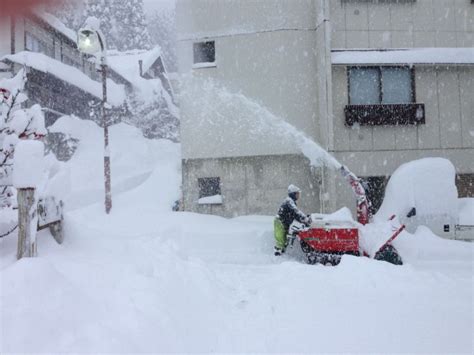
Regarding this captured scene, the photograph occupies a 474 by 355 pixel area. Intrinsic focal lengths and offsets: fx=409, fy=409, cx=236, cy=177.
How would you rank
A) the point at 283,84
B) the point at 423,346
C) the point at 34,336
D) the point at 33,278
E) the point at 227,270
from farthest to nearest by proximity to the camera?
the point at 283,84 → the point at 227,270 → the point at 423,346 → the point at 33,278 → the point at 34,336

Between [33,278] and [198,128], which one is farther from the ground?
[198,128]

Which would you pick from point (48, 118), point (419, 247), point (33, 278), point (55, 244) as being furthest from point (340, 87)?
point (48, 118)

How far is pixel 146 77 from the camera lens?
100 ft

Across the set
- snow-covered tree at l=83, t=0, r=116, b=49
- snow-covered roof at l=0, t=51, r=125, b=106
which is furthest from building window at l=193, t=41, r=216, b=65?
snow-covered tree at l=83, t=0, r=116, b=49

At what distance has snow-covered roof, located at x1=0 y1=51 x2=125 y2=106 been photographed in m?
16.6

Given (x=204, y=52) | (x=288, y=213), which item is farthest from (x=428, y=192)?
(x=204, y=52)

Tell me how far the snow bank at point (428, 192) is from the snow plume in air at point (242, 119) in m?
3.86

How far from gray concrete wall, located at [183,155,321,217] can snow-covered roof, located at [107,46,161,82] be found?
15935 mm

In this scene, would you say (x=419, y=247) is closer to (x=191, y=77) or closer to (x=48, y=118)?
(x=191, y=77)

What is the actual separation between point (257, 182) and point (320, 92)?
344 cm

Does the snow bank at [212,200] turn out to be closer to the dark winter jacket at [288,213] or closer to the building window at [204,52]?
the building window at [204,52]

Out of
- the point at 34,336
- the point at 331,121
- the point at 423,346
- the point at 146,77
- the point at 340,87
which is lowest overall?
the point at 423,346

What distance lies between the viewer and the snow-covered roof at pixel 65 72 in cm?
1656

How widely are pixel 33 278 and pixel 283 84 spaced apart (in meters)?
11.0
